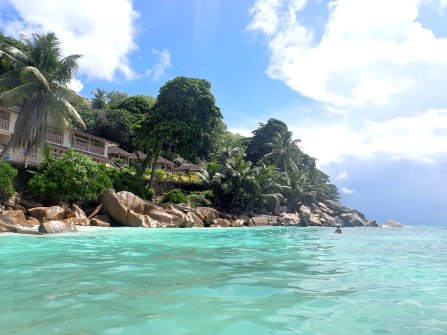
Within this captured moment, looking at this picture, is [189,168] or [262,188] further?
[189,168]

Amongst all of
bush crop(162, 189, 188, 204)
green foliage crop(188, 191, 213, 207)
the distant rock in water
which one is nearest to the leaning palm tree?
bush crop(162, 189, 188, 204)

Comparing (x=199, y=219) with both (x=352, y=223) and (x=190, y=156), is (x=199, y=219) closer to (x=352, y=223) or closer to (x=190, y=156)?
(x=190, y=156)

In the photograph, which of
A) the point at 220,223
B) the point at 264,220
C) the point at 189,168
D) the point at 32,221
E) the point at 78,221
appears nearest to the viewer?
the point at 32,221

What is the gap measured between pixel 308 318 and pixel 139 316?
1.76 metres

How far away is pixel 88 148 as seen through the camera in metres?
35.6

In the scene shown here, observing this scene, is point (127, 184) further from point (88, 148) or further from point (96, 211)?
point (88, 148)

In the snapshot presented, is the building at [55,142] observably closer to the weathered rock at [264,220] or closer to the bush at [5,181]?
the bush at [5,181]

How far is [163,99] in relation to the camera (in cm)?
3291

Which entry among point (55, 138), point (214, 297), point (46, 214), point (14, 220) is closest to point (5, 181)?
point (46, 214)

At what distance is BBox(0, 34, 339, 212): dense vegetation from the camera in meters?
22.0

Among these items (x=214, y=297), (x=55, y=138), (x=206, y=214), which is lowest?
(x=214, y=297)

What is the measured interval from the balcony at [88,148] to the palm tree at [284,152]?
2205cm

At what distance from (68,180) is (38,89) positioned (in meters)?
5.45

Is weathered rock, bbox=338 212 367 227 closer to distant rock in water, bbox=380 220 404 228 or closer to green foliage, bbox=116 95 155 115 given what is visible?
distant rock in water, bbox=380 220 404 228
